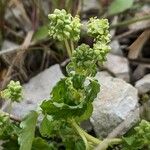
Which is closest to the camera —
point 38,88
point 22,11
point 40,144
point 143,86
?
point 40,144

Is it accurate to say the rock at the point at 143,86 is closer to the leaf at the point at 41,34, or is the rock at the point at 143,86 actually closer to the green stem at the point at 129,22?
the green stem at the point at 129,22

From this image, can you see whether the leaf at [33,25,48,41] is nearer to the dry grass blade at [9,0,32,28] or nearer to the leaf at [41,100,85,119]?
the dry grass blade at [9,0,32,28]

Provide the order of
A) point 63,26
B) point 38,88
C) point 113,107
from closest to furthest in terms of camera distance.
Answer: point 63,26, point 113,107, point 38,88

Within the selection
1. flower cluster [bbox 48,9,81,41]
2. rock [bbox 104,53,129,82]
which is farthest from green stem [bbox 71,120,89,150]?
rock [bbox 104,53,129,82]

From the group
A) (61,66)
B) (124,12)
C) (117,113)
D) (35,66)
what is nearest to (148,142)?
(117,113)

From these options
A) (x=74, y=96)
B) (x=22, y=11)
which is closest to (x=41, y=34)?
(x=22, y=11)

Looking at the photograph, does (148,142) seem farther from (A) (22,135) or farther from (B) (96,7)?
(B) (96,7)

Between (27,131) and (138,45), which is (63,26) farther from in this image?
(138,45)
